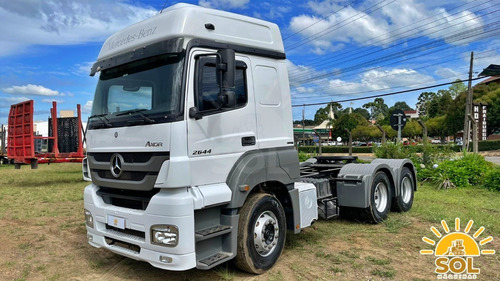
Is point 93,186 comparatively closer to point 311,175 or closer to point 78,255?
point 78,255

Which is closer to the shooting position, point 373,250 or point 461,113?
point 373,250

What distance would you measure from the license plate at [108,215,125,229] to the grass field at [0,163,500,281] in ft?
2.44

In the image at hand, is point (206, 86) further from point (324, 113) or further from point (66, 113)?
point (324, 113)

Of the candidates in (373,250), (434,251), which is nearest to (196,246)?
(373,250)

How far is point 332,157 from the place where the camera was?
834cm

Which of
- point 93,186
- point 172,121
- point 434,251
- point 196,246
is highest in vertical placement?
point 172,121

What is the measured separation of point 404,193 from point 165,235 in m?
6.09

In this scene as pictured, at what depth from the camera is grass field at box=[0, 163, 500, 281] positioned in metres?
4.56

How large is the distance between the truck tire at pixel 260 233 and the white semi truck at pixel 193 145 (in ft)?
0.05

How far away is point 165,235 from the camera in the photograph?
149 inches

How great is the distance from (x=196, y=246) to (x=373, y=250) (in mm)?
2822

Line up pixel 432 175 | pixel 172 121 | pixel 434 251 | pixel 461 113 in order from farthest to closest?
pixel 461 113
pixel 432 175
pixel 434 251
pixel 172 121

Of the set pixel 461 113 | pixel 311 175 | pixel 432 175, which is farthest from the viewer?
pixel 461 113

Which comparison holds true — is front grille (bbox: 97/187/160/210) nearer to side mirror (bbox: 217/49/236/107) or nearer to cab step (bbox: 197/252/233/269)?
cab step (bbox: 197/252/233/269)
